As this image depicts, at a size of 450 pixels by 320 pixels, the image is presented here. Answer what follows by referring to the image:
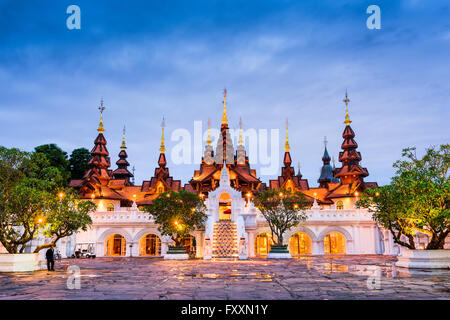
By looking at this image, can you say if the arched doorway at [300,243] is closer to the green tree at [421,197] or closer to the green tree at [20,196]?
the green tree at [421,197]

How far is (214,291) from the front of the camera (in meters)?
10.2

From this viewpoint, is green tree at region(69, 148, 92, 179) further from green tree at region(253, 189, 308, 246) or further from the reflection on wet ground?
the reflection on wet ground

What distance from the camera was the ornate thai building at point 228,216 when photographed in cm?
3372

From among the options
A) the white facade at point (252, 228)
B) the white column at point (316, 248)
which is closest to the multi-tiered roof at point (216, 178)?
the white facade at point (252, 228)

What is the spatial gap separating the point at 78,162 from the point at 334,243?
1863 inches

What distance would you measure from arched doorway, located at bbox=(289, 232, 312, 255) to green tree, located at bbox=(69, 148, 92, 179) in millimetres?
41544

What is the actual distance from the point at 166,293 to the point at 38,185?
1279cm

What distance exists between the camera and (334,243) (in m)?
37.6

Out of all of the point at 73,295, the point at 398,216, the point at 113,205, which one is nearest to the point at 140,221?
the point at 113,205

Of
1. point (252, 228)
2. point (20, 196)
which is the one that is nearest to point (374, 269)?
point (252, 228)

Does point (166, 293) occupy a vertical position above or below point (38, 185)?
below

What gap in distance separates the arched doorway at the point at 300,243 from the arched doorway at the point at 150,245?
14381mm

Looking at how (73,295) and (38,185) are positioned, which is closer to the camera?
(73,295)
